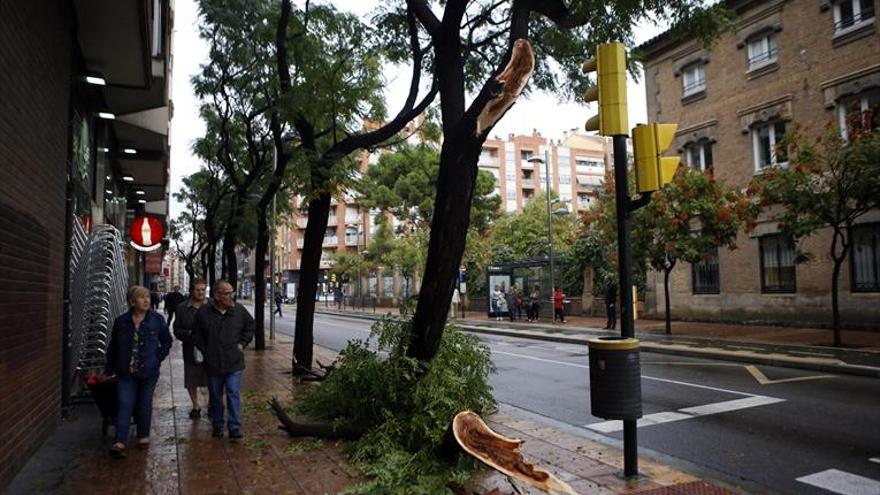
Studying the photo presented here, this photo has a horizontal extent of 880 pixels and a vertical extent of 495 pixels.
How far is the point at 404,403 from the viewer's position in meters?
6.29

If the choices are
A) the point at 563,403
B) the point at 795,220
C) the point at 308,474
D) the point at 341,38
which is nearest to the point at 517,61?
the point at 308,474

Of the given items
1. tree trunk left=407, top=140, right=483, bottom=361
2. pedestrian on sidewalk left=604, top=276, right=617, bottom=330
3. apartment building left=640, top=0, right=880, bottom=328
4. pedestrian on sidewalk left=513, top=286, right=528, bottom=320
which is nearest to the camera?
tree trunk left=407, top=140, right=483, bottom=361

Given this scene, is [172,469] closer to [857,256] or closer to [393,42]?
[393,42]

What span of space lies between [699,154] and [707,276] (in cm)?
470

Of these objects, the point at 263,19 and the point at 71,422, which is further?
the point at 263,19

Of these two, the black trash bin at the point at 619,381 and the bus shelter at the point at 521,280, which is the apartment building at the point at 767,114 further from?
the black trash bin at the point at 619,381

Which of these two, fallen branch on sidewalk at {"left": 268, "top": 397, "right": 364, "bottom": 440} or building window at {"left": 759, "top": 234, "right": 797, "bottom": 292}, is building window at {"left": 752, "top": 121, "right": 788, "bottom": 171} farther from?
fallen branch on sidewalk at {"left": 268, "top": 397, "right": 364, "bottom": 440}

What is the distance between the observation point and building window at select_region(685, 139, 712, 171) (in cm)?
2434

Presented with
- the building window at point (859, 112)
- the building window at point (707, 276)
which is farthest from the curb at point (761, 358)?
the building window at point (707, 276)

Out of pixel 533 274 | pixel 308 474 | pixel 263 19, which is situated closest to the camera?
pixel 308 474

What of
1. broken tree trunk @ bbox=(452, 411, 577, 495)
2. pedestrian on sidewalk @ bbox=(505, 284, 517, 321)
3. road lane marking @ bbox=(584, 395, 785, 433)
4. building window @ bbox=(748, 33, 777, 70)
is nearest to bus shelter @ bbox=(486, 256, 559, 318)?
pedestrian on sidewalk @ bbox=(505, 284, 517, 321)

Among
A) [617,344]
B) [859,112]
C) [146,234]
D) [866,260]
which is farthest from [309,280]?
[866,260]

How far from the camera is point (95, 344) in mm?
8953

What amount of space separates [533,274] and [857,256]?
15.5 metres
